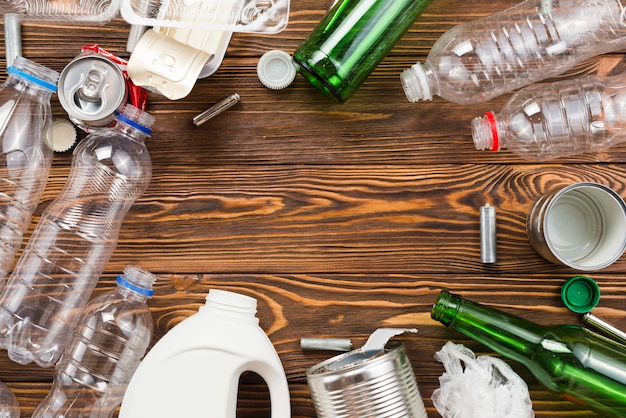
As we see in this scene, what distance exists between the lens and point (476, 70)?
92 centimetres

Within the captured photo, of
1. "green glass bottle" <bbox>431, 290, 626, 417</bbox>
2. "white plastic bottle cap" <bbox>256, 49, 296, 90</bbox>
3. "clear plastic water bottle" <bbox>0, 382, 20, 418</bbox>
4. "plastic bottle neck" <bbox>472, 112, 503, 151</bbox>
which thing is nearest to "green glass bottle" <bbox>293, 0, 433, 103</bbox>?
"white plastic bottle cap" <bbox>256, 49, 296, 90</bbox>

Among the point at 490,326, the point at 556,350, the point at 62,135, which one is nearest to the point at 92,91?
the point at 62,135

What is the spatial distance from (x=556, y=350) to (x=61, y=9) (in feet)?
3.33

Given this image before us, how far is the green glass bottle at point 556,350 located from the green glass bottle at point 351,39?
404 mm

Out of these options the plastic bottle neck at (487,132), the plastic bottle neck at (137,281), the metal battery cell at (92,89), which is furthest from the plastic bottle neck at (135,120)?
the plastic bottle neck at (487,132)

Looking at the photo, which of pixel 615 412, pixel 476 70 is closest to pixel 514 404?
pixel 615 412

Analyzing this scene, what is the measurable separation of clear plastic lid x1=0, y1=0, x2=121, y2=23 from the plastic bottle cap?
93 centimetres

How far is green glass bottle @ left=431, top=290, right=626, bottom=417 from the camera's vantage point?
33.4 inches

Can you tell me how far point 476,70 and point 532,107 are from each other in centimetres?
11

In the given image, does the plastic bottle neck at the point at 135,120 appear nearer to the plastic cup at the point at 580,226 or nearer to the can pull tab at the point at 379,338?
the can pull tab at the point at 379,338

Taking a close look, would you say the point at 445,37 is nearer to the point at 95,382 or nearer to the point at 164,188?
the point at 164,188

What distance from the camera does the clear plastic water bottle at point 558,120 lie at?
90 cm

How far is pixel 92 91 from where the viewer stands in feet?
2.92

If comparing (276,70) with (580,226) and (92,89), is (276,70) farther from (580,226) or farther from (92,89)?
(580,226)
